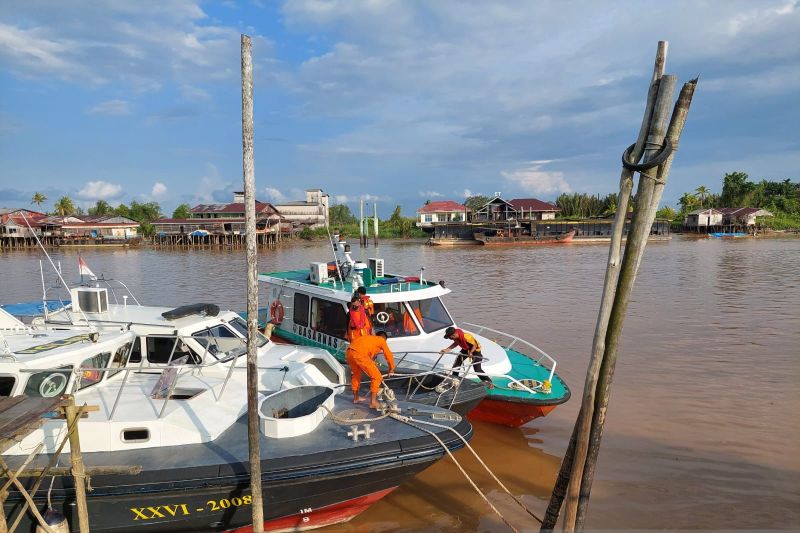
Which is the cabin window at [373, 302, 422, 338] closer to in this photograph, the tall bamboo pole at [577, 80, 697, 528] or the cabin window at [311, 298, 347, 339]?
the cabin window at [311, 298, 347, 339]

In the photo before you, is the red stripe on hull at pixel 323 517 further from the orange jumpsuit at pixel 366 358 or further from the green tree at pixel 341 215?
the green tree at pixel 341 215

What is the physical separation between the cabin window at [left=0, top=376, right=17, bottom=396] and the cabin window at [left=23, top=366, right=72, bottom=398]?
16cm

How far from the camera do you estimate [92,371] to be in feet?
20.6

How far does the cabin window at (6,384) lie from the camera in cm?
575

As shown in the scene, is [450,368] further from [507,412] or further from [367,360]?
[367,360]

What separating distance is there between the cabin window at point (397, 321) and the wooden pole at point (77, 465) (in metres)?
5.25

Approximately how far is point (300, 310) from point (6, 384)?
564cm

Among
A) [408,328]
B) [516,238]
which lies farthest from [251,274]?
[516,238]

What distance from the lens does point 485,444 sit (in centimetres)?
858

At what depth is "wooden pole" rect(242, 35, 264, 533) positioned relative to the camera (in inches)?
190

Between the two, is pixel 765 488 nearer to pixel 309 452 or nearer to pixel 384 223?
pixel 309 452

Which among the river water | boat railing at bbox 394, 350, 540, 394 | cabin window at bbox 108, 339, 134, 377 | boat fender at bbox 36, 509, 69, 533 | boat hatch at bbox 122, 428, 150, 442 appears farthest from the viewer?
boat railing at bbox 394, 350, 540, 394

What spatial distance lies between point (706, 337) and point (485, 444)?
33.7 feet

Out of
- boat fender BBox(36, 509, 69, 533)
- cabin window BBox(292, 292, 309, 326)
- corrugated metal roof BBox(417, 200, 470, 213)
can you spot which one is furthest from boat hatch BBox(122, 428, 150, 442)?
corrugated metal roof BBox(417, 200, 470, 213)
